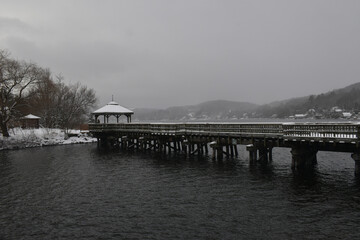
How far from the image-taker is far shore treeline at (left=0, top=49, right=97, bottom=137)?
149ft

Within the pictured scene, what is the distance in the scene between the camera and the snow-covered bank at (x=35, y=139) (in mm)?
45125

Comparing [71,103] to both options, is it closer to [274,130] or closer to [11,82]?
[11,82]

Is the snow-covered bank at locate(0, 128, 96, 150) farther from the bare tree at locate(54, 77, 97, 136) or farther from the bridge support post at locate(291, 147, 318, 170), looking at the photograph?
the bridge support post at locate(291, 147, 318, 170)

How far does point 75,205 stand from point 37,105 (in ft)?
161

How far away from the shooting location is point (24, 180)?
21.4 m

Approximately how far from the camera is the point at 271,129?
23.5 metres

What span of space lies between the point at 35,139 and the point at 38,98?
10.3m

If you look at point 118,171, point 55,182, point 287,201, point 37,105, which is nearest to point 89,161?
point 118,171

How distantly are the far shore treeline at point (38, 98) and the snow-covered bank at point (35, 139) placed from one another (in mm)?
1717

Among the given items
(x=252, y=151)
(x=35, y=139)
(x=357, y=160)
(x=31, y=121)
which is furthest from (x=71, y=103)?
(x=357, y=160)

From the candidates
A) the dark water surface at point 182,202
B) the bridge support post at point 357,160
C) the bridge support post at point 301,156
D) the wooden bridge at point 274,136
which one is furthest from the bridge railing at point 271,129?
the dark water surface at point 182,202

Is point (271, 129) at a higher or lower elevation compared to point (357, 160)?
higher

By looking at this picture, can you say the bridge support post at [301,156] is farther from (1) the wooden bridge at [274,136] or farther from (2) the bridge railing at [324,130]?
(2) the bridge railing at [324,130]

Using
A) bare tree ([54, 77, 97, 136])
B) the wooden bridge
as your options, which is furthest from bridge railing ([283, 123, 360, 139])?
bare tree ([54, 77, 97, 136])
